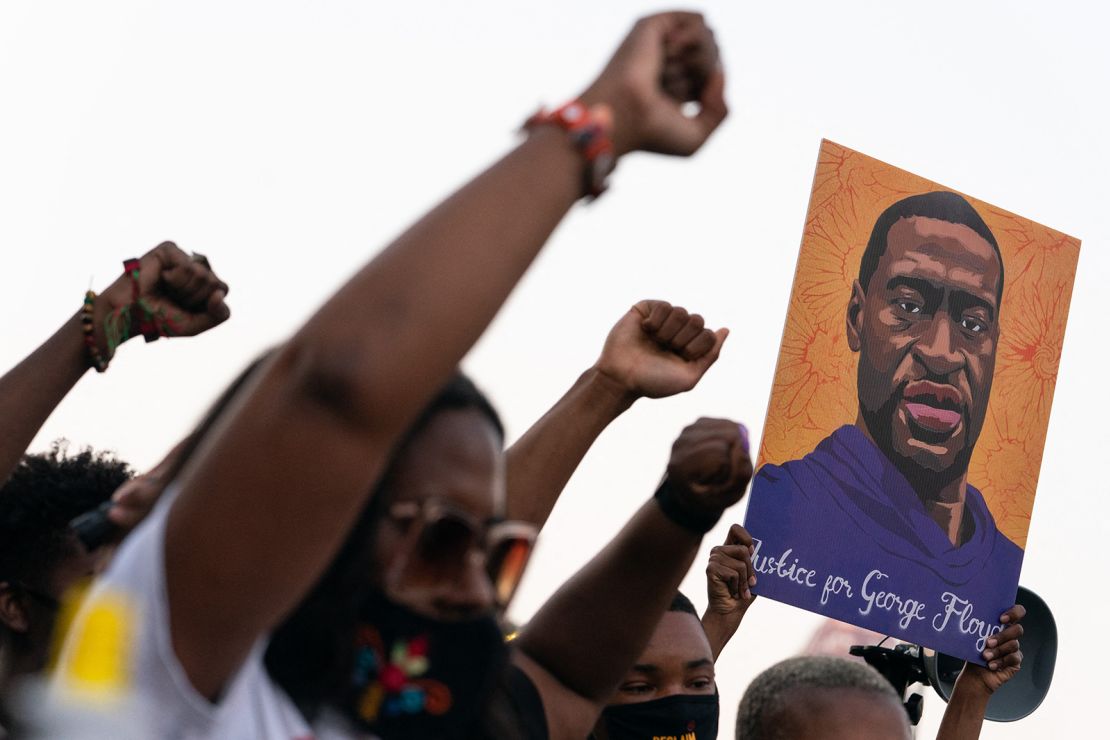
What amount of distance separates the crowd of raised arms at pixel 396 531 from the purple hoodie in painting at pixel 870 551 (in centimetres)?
162

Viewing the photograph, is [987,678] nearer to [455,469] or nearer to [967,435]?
[967,435]

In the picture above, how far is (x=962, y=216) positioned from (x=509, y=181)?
10.4 ft

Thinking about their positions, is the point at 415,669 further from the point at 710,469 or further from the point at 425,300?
the point at 710,469

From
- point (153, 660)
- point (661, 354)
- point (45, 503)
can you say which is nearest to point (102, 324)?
point (45, 503)

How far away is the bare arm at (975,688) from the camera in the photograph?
165 inches

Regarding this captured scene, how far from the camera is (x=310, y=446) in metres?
1.09

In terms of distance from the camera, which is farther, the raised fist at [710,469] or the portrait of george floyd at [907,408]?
the portrait of george floyd at [907,408]

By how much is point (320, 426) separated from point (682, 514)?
107cm

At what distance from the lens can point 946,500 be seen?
4.03 meters

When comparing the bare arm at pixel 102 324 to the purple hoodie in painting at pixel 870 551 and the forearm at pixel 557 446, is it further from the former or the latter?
→ the purple hoodie in painting at pixel 870 551

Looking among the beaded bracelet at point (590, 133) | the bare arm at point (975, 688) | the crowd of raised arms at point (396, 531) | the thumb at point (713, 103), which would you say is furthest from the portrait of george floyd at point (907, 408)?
the beaded bracelet at point (590, 133)

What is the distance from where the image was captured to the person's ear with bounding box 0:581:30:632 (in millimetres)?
2902

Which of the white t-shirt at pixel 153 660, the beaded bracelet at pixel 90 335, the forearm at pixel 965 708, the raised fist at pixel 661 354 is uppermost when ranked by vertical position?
the forearm at pixel 965 708

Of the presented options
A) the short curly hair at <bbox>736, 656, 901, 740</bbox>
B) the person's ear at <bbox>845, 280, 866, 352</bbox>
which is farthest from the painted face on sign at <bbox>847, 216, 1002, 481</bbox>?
the short curly hair at <bbox>736, 656, 901, 740</bbox>
